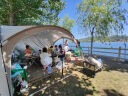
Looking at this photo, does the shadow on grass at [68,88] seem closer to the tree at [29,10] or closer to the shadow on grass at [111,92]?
the shadow on grass at [111,92]

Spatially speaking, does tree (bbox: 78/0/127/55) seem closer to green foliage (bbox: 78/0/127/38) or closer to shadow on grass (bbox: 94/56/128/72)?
green foliage (bbox: 78/0/127/38)

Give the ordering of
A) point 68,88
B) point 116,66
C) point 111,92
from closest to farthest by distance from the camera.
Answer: point 111,92, point 68,88, point 116,66

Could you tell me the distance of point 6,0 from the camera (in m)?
6.04

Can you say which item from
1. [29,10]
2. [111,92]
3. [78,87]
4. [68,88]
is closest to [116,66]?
[111,92]

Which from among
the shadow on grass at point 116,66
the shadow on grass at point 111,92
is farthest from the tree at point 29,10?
the shadow on grass at point 111,92

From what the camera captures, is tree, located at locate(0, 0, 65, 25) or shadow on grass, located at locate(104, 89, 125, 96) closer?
shadow on grass, located at locate(104, 89, 125, 96)

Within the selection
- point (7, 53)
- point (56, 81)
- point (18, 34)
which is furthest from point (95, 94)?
point (18, 34)

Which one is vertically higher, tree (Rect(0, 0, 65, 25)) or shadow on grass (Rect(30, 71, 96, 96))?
tree (Rect(0, 0, 65, 25))

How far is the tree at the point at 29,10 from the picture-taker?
20.8ft

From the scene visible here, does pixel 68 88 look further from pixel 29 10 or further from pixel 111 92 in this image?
pixel 29 10

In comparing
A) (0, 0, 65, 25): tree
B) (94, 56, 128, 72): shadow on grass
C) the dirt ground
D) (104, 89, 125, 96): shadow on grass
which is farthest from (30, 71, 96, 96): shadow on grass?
(0, 0, 65, 25): tree

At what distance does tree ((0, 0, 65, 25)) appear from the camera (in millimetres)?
6342

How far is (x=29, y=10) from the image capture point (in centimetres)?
706

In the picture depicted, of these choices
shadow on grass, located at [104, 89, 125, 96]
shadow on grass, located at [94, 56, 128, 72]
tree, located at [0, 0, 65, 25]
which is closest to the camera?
shadow on grass, located at [104, 89, 125, 96]
